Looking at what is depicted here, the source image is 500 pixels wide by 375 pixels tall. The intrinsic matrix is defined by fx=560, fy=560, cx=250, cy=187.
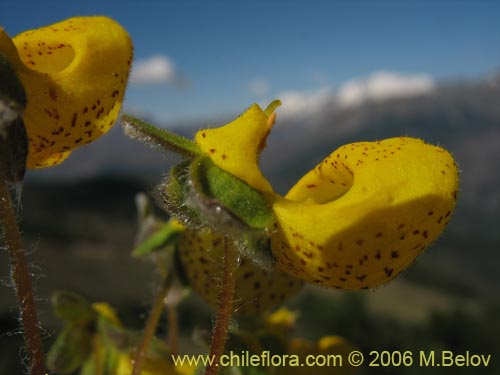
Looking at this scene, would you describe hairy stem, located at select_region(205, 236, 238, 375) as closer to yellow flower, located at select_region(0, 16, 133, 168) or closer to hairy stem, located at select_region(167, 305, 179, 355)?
yellow flower, located at select_region(0, 16, 133, 168)

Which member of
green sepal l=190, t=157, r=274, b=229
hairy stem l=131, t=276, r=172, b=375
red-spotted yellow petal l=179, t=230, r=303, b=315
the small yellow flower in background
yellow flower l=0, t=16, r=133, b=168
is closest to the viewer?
green sepal l=190, t=157, r=274, b=229

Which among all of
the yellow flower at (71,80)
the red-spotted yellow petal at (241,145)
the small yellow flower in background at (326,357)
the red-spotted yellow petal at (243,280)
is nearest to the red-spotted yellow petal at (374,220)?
the red-spotted yellow petal at (241,145)

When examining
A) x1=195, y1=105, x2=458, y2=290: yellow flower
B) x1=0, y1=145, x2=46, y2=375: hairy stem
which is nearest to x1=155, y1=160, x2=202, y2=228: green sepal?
x1=195, y1=105, x2=458, y2=290: yellow flower

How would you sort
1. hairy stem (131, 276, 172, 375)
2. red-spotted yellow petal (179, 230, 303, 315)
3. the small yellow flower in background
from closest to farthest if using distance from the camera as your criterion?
1. hairy stem (131, 276, 172, 375)
2. red-spotted yellow petal (179, 230, 303, 315)
3. the small yellow flower in background

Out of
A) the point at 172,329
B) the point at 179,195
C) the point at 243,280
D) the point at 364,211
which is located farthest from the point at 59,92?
the point at 172,329

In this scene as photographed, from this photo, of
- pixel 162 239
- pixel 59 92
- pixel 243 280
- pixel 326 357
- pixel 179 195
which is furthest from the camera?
pixel 326 357

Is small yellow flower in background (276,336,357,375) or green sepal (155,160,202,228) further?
small yellow flower in background (276,336,357,375)

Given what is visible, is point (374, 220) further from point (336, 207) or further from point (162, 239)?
point (162, 239)

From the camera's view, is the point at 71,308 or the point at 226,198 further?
the point at 71,308
